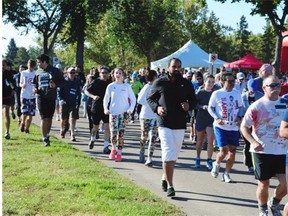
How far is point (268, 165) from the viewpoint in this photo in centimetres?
626

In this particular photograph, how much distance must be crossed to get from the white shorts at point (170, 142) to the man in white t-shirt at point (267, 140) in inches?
58.8

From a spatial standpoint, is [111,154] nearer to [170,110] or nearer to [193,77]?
[170,110]

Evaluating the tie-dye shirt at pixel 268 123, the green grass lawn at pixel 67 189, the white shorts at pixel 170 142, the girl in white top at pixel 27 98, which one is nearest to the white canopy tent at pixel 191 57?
the girl in white top at pixel 27 98

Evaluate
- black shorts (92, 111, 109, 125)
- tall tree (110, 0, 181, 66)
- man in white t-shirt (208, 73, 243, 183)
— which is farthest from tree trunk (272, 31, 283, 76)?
man in white t-shirt (208, 73, 243, 183)

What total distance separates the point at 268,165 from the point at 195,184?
2.53 metres

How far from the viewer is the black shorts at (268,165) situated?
6.24 meters

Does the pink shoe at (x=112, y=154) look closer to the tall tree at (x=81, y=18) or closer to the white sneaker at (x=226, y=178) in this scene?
the white sneaker at (x=226, y=178)

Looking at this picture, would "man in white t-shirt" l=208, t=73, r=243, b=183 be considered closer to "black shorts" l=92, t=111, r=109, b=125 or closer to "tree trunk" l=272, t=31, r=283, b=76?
"black shorts" l=92, t=111, r=109, b=125

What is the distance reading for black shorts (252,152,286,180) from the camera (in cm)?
624

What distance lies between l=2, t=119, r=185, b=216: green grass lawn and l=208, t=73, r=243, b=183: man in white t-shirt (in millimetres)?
1832

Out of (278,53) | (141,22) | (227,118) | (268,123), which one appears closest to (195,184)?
(227,118)

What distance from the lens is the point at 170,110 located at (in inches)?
300

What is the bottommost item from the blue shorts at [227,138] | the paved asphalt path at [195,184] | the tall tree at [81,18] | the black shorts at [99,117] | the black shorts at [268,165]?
the paved asphalt path at [195,184]

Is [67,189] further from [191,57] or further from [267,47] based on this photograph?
[267,47]
